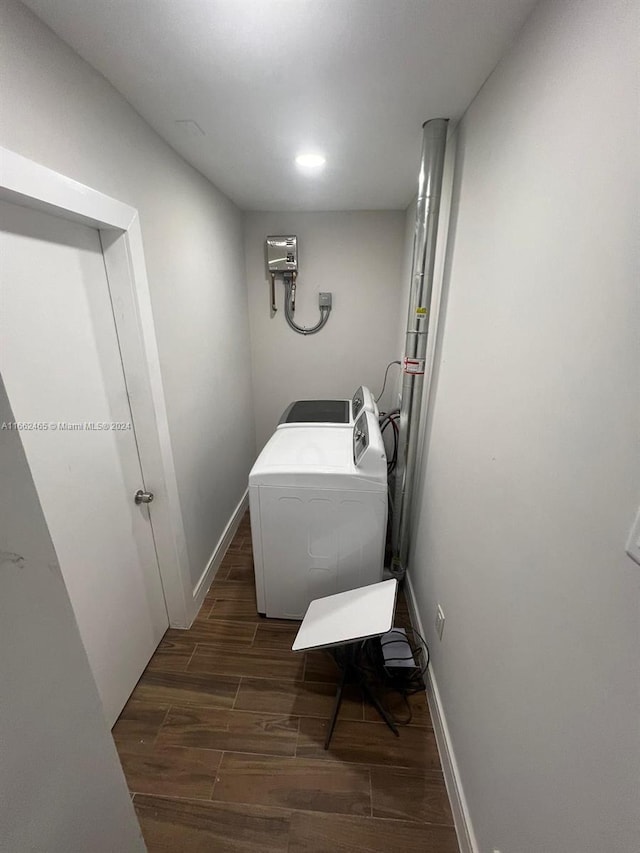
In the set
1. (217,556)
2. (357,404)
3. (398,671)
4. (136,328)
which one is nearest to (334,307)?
(357,404)

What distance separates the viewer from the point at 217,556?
7.29 ft

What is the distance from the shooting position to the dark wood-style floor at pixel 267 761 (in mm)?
1093

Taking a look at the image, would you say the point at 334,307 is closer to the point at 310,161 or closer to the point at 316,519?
the point at 310,161

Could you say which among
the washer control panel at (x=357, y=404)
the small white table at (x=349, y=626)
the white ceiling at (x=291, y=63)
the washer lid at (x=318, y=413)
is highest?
the white ceiling at (x=291, y=63)

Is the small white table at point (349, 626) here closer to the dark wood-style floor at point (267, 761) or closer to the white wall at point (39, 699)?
the dark wood-style floor at point (267, 761)

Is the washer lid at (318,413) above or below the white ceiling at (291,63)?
below

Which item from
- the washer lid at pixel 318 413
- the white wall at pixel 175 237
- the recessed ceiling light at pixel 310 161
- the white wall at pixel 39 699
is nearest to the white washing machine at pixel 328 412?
the washer lid at pixel 318 413

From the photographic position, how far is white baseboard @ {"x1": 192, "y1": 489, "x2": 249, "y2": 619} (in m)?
1.92

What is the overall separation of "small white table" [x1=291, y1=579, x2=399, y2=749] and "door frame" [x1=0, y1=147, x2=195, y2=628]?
29.5 inches

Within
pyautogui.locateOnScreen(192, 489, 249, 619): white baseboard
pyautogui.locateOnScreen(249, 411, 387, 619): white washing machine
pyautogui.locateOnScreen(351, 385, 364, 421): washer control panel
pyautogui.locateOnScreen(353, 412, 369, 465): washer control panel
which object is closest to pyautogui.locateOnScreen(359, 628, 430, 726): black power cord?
pyautogui.locateOnScreen(249, 411, 387, 619): white washing machine

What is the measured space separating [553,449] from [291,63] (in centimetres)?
130

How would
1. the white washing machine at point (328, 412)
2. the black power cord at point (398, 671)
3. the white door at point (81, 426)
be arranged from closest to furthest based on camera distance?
the white door at point (81, 426), the black power cord at point (398, 671), the white washing machine at point (328, 412)

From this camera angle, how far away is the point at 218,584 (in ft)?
7.01

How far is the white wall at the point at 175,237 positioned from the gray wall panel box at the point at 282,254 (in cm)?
25
